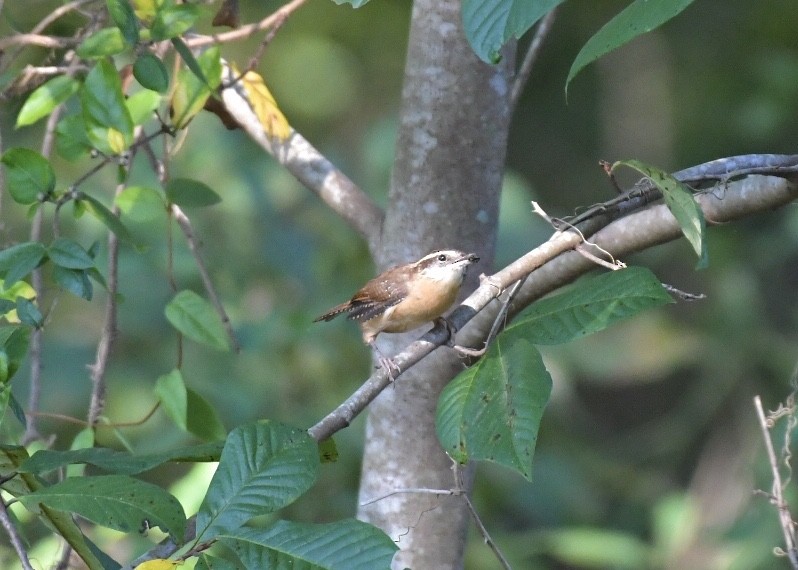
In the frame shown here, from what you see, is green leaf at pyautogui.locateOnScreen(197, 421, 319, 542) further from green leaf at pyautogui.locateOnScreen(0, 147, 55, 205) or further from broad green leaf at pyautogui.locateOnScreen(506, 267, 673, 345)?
green leaf at pyautogui.locateOnScreen(0, 147, 55, 205)

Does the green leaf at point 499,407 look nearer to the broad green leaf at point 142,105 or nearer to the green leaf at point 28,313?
the green leaf at point 28,313

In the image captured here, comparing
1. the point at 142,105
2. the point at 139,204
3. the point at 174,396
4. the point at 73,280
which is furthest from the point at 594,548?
the point at 73,280

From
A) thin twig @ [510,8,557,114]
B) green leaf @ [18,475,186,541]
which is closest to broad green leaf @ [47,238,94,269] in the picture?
green leaf @ [18,475,186,541]

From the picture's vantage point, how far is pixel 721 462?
7598 mm

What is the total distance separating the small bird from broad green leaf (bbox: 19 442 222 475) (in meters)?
0.79

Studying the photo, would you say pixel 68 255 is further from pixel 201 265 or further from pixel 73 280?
pixel 201 265

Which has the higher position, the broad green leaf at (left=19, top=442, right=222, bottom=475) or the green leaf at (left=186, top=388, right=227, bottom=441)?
the broad green leaf at (left=19, top=442, right=222, bottom=475)

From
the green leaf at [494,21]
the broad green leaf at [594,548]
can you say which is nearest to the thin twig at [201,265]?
the green leaf at [494,21]

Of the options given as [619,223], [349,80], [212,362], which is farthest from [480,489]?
[349,80]

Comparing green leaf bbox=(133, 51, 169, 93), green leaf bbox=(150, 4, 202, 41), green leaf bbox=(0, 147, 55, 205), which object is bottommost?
green leaf bbox=(0, 147, 55, 205)

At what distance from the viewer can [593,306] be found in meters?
1.78

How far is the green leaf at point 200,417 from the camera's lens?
2523 millimetres

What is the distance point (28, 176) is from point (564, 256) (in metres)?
1.22

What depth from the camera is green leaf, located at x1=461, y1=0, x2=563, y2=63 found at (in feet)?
4.91
